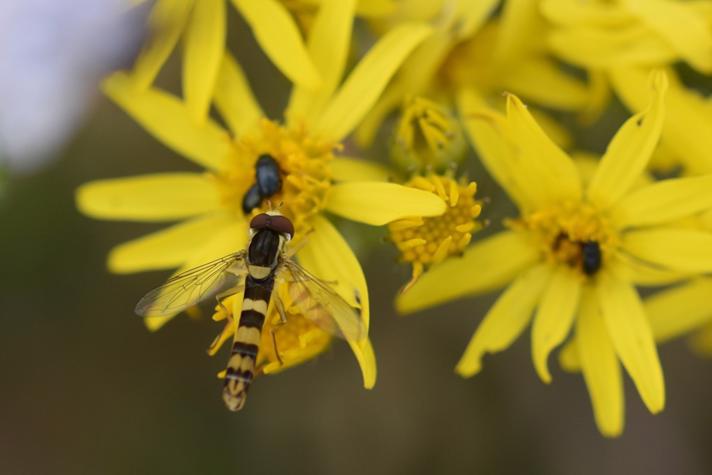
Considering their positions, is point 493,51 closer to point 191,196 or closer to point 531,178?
point 531,178

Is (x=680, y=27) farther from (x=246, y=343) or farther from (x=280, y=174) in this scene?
(x=246, y=343)

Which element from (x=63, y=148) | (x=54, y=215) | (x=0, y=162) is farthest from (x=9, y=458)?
(x=0, y=162)

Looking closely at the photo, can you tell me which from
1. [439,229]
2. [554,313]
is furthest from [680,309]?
[439,229]

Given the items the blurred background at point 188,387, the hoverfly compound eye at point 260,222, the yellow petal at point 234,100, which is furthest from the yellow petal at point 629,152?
the blurred background at point 188,387

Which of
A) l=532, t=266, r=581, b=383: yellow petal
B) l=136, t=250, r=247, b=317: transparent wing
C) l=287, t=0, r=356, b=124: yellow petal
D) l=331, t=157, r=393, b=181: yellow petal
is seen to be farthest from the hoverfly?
l=532, t=266, r=581, b=383: yellow petal

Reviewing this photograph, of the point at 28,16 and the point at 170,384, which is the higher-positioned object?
the point at 28,16

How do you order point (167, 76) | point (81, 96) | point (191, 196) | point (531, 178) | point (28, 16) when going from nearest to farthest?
point (531, 178) < point (191, 196) < point (28, 16) < point (81, 96) < point (167, 76)

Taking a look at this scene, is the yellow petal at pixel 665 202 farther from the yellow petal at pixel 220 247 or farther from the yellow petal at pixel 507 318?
the yellow petal at pixel 220 247
